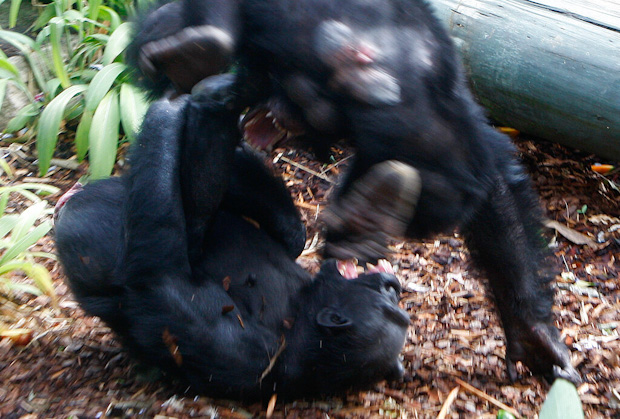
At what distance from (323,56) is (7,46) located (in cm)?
348

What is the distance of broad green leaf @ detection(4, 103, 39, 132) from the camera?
14.2ft

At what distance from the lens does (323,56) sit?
1975 mm

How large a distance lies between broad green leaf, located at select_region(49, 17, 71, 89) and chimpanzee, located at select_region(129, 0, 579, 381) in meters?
2.38

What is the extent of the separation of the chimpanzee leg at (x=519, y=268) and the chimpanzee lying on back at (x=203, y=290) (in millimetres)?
404

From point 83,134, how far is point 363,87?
265 centimetres

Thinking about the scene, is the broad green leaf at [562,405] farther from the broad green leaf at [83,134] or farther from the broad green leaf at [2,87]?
the broad green leaf at [2,87]

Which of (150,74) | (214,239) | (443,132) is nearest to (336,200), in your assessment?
(443,132)

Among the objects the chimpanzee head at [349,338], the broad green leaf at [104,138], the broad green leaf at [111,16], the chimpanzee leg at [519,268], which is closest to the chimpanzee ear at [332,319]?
the chimpanzee head at [349,338]

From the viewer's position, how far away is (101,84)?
4117 mm

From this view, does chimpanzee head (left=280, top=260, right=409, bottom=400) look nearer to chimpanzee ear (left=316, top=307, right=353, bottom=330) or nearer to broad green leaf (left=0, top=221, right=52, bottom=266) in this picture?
chimpanzee ear (left=316, top=307, right=353, bottom=330)

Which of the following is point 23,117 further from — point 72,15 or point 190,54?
point 190,54

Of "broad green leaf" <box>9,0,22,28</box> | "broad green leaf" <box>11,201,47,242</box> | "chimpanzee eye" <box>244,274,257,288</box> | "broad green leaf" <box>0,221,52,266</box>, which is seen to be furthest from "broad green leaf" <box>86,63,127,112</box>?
"chimpanzee eye" <box>244,274,257,288</box>

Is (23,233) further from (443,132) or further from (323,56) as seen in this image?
(443,132)

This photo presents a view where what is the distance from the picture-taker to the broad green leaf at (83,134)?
13.5ft
